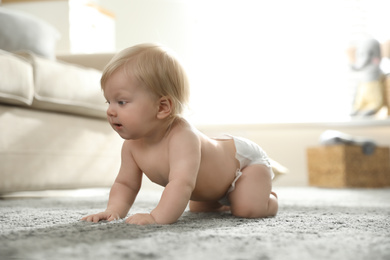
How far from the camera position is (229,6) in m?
3.11

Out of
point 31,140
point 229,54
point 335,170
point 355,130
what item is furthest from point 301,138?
point 31,140

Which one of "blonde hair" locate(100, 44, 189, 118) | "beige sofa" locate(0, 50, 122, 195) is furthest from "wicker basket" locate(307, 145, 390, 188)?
"blonde hair" locate(100, 44, 189, 118)

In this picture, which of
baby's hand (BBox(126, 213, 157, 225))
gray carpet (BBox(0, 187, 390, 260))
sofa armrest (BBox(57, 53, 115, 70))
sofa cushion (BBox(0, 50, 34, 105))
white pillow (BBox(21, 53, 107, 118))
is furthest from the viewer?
sofa armrest (BBox(57, 53, 115, 70))

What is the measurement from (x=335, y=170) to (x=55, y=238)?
6.33 feet

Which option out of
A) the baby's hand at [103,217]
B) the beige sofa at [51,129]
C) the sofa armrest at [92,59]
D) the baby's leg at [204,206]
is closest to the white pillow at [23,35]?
the sofa armrest at [92,59]

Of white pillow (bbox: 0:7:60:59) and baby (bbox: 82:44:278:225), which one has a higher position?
white pillow (bbox: 0:7:60:59)

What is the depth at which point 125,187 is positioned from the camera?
89 centimetres

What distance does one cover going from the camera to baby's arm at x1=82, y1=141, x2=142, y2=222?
862mm

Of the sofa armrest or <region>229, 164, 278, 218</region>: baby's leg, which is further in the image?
the sofa armrest

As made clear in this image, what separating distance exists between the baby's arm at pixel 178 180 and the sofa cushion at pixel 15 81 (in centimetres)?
75

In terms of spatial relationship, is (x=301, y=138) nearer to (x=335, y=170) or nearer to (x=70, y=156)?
(x=335, y=170)

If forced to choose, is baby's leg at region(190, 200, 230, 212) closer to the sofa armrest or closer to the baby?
the baby

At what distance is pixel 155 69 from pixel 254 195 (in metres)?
0.33

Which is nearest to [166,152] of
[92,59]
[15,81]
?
[15,81]
